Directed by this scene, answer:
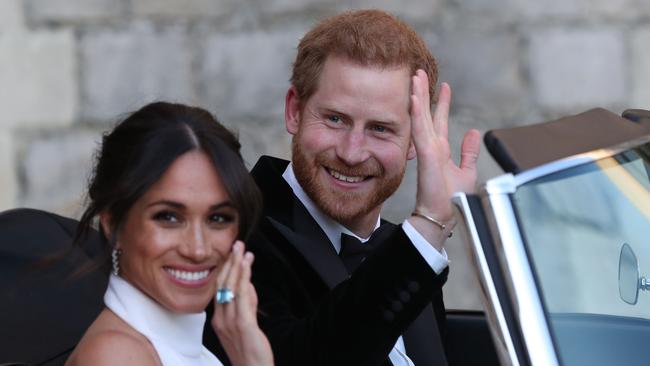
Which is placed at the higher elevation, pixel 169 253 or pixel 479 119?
pixel 169 253

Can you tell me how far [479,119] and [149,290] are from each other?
3.12 meters

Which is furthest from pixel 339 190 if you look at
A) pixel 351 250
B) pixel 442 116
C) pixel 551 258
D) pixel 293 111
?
pixel 551 258

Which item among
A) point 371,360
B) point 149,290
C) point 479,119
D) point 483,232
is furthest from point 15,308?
point 479,119

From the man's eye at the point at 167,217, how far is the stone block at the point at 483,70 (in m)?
2.99

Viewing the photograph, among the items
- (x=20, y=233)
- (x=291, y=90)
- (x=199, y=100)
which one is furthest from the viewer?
(x=199, y=100)

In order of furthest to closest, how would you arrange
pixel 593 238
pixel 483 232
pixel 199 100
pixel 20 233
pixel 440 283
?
pixel 199 100 → pixel 20 233 → pixel 440 283 → pixel 593 238 → pixel 483 232

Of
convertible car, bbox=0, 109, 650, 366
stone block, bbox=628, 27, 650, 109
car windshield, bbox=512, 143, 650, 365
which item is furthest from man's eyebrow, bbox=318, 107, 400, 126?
stone block, bbox=628, 27, 650, 109

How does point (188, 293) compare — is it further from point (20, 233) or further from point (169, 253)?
point (20, 233)

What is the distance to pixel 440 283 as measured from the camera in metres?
2.65

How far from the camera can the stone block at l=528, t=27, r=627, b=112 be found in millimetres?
5492

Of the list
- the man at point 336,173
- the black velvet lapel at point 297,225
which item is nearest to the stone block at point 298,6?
the man at point 336,173

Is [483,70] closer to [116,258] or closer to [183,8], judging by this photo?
[183,8]

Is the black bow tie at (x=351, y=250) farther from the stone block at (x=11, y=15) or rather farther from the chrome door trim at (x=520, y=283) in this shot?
the stone block at (x=11, y=15)

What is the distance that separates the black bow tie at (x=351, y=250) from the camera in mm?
3211
